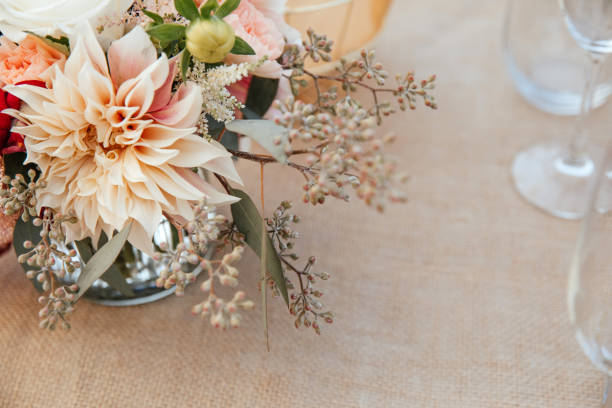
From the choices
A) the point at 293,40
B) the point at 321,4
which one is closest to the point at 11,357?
the point at 293,40

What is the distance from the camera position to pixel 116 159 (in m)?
0.32

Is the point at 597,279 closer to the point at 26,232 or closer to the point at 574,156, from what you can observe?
the point at 574,156

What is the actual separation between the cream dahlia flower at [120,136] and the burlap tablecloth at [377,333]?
0.15m

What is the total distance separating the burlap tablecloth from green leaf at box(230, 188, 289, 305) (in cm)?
11

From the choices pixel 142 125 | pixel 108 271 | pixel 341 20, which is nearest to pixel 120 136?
pixel 142 125

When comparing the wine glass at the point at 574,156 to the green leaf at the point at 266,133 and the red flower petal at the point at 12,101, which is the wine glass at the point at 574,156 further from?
the red flower petal at the point at 12,101

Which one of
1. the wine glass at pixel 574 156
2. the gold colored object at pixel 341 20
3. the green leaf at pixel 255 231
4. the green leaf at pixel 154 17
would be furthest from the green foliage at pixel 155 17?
the wine glass at pixel 574 156

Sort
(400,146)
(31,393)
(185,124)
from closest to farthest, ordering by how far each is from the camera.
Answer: (185,124)
(31,393)
(400,146)

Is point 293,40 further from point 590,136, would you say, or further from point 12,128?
point 590,136

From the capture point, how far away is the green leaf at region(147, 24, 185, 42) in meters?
0.31

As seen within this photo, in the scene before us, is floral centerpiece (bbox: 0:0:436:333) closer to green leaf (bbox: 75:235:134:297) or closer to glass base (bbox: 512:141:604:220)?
green leaf (bbox: 75:235:134:297)

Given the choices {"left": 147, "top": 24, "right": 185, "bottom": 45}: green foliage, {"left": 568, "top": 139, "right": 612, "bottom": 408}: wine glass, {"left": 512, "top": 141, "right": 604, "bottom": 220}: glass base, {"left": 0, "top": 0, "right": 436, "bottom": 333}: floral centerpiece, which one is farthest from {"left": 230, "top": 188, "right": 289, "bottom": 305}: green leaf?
{"left": 512, "top": 141, "right": 604, "bottom": 220}: glass base

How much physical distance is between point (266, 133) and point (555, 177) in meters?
0.42

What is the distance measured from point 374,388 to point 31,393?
25 cm
